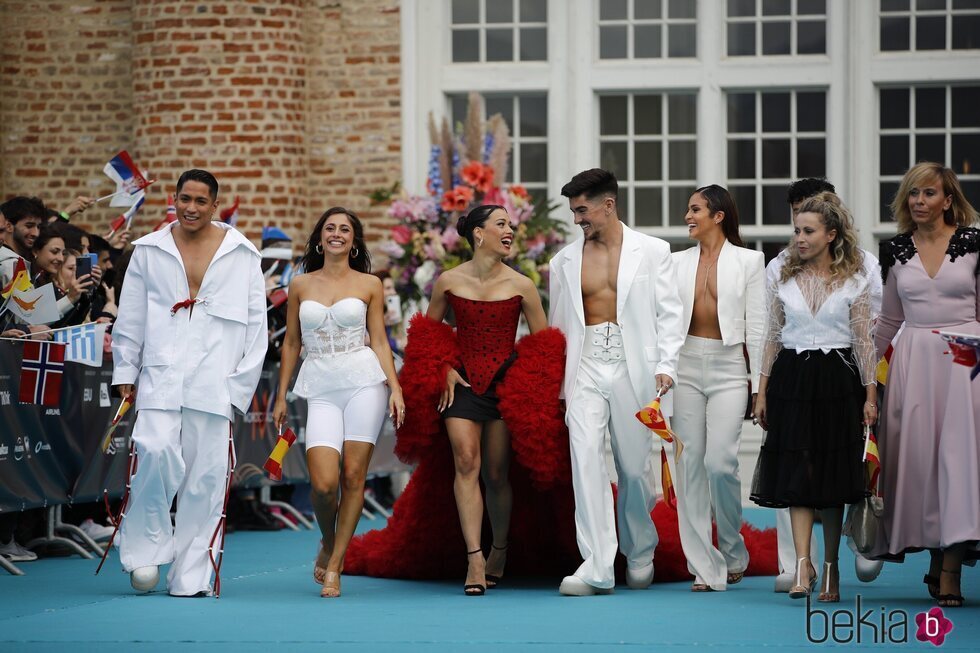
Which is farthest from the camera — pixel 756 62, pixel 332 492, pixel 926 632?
pixel 756 62

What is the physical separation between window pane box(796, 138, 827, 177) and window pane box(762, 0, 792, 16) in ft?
3.63

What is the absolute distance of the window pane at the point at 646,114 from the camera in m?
14.3


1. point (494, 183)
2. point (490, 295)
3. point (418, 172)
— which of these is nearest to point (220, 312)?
point (490, 295)

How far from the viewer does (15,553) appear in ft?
30.0

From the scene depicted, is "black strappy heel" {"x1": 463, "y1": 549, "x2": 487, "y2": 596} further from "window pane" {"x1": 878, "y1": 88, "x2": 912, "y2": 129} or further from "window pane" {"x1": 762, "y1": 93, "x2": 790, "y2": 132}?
"window pane" {"x1": 878, "y1": 88, "x2": 912, "y2": 129}

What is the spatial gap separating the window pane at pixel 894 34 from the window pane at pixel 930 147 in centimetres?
79

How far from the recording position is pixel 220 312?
763 centimetres

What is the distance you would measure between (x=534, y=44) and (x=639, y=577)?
737cm

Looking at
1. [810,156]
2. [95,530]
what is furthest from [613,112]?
[95,530]

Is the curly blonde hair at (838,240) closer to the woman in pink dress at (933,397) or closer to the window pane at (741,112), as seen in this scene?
the woman in pink dress at (933,397)

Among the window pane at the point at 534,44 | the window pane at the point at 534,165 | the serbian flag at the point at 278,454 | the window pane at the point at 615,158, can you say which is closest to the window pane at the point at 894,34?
the window pane at the point at 615,158

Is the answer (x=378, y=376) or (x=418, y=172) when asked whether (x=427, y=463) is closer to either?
(x=378, y=376)

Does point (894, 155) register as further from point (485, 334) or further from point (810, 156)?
point (485, 334)

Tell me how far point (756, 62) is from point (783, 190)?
1132 mm
